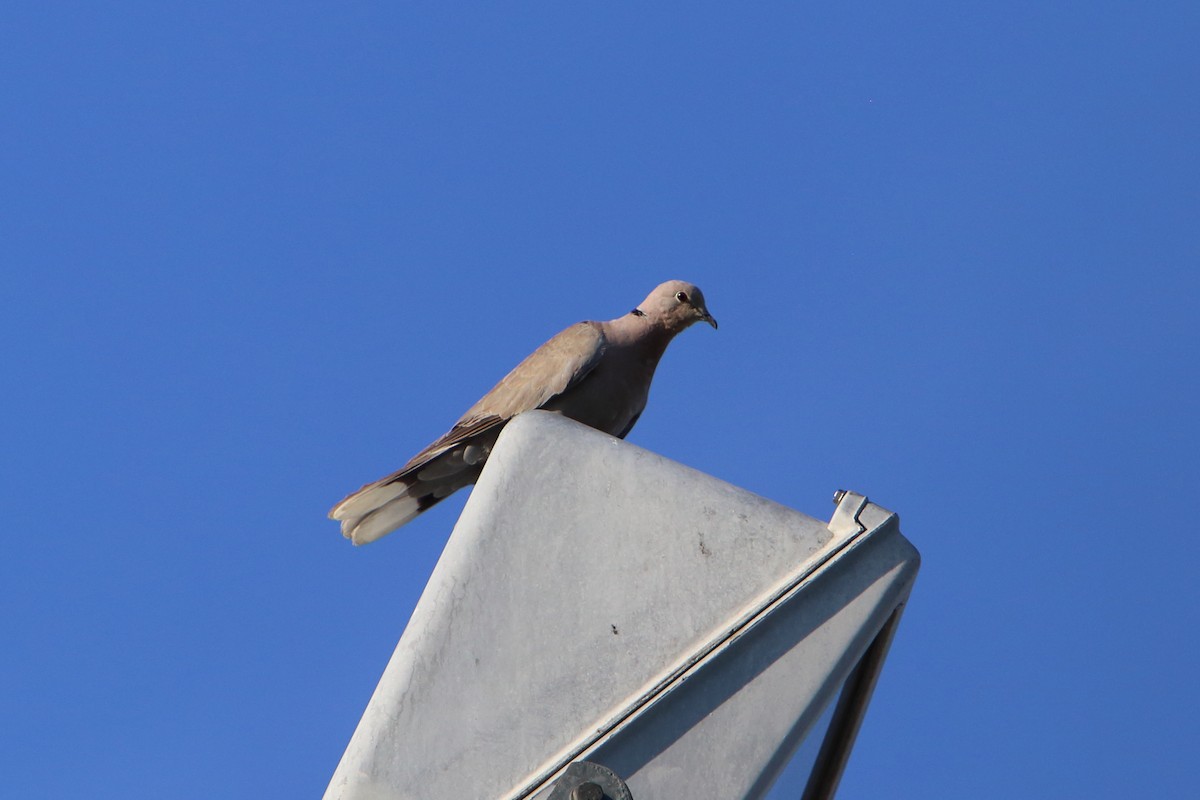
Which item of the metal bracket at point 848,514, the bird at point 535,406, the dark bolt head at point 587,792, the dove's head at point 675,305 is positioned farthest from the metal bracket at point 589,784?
the dove's head at point 675,305

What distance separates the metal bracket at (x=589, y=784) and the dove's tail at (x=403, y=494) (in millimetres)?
3443

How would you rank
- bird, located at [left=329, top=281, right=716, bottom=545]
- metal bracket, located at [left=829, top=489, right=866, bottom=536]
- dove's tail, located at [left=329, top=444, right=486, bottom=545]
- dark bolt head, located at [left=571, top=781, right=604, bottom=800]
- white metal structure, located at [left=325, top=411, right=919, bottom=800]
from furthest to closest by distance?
dove's tail, located at [left=329, top=444, right=486, bottom=545] < bird, located at [left=329, top=281, right=716, bottom=545] < metal bracket, located at [left=829, top=489, right=866, bottom=536] < white metal structure, located at [left=325, top=411, right=919, bottom=800] < dark bolt head, located at [left=571, top=781, right=604, bottom=800]

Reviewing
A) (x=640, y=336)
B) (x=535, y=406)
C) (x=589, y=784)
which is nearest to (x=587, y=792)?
(x=589, y=784)

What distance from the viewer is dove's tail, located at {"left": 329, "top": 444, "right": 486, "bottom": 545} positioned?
5641 mm

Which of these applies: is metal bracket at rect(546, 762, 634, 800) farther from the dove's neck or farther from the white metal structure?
the dove's neck

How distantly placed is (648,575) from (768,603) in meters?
0.22

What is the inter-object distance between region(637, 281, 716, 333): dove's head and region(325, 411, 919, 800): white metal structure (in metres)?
3.49

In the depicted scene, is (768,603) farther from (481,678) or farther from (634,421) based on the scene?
(634,421)

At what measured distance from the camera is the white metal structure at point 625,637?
2.27 m

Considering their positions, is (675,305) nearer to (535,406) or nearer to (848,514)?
(535,406)

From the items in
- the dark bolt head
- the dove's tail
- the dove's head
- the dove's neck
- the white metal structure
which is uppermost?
the dove's head

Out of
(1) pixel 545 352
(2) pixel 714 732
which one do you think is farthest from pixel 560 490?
(1) pixel 545 352

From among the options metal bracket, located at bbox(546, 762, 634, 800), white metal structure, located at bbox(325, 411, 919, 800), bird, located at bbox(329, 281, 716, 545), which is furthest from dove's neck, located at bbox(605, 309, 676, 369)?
metal bracket, located at bbox(546, 762, 634, 800)

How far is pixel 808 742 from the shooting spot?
97.0 inches
